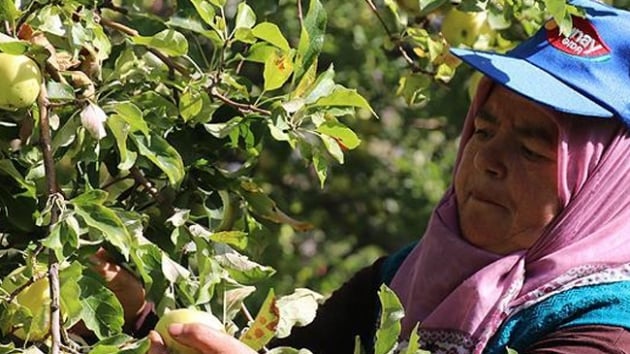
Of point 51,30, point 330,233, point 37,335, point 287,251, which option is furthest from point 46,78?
point 330,233

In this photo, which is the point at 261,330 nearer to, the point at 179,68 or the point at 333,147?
the point at 333,147

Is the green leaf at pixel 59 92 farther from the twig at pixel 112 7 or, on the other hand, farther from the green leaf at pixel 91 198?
the twig at pixel 112 7

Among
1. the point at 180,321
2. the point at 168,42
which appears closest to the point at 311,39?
the point at 168,42

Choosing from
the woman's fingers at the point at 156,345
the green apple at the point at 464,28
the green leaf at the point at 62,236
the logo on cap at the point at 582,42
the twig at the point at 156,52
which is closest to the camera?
the green leaf at the point at 62,236

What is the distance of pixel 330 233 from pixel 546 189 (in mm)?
2552

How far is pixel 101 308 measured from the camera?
1702 mm

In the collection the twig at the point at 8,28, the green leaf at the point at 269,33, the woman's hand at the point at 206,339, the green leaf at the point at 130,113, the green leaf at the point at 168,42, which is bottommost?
the woman's hand at the point at 206,339

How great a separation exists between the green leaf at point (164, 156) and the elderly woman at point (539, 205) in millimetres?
470

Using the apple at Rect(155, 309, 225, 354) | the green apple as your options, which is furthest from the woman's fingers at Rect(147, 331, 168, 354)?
the green apple

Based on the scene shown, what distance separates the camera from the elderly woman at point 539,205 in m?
2.01

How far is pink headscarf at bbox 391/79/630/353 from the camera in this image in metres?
2.03

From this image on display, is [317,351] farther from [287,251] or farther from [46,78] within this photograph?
[287,251]

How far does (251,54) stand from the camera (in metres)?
1.89

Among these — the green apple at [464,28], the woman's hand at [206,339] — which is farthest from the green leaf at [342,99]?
the green apple at [464,28]
